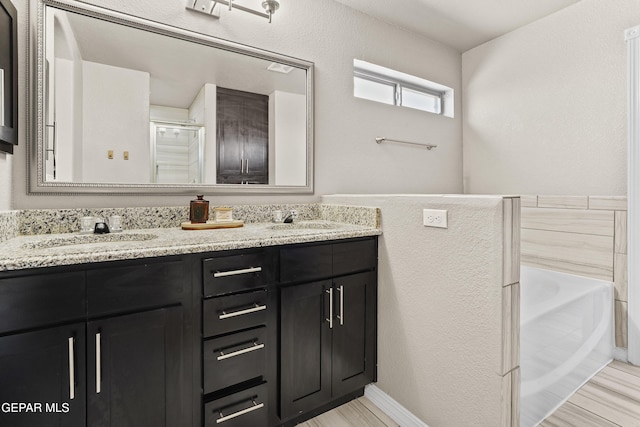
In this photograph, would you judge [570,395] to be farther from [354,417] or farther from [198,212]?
[198,212]

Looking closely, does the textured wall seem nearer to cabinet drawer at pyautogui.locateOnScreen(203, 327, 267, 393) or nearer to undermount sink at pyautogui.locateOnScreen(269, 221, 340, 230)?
undermount sink at pyautogui.locateOnScreen(269, 221, 340, 230)

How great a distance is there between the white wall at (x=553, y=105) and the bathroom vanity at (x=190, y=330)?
179cm

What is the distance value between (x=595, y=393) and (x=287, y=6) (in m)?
2.96

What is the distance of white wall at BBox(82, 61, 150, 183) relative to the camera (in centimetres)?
154

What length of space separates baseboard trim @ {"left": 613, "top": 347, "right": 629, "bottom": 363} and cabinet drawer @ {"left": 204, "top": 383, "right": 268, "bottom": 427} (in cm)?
234

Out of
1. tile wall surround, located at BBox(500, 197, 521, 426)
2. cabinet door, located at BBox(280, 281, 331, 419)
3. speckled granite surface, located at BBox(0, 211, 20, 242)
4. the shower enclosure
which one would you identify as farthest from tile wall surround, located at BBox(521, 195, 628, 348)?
speckled granite surface, located at BBox(0, 211, 20, 242)

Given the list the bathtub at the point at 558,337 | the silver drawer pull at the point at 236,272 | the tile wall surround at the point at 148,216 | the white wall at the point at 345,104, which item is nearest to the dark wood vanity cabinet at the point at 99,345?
the silver drawer pull at the point at 236,272

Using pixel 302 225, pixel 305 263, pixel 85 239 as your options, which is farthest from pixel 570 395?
pixel 85 239

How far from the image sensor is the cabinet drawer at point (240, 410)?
49.6 inches

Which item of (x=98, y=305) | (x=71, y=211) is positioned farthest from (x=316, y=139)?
(x=98, y=305)

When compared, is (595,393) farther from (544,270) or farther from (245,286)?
(245,286)

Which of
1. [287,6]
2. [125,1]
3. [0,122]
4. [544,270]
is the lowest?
[544,270]

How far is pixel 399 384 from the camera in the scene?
1599 millimetres

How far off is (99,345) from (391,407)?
1.35 metres
